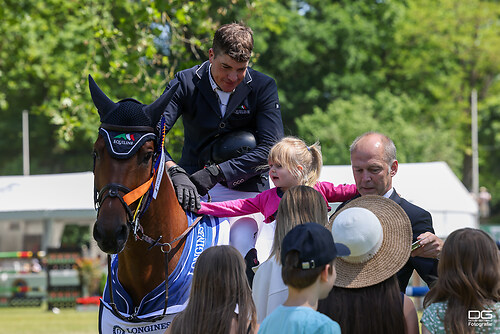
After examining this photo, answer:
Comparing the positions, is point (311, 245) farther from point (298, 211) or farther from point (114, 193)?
point (114, 193)

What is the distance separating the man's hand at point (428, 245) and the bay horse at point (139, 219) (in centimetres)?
135

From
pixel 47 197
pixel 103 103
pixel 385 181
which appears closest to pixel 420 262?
pixel 385 181

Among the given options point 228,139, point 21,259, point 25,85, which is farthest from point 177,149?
point 25,85

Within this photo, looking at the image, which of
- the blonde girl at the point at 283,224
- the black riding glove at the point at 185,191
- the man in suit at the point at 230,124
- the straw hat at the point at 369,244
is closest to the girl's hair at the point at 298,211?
the blonde girl at the point at 283,224

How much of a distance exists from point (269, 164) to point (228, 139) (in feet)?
1.69

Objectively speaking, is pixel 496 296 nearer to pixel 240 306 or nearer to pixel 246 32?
pixel 240 306

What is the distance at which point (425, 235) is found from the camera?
4207 mm

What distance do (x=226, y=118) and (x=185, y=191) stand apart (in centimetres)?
72

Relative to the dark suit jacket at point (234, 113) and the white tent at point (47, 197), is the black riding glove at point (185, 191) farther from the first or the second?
the white tent at point (47, 197)

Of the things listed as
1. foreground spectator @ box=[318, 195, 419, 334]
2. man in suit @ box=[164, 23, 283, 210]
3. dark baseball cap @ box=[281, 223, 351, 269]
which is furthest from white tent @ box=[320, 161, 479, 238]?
dark baseball cap @ box=[281, 223, 351, 269]

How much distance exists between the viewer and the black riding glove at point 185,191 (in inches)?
187

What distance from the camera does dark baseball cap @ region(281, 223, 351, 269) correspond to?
318 cm

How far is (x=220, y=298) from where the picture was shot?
12.0 ft

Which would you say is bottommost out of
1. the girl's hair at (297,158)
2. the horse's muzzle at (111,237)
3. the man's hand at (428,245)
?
the man's hand at (428,245)
